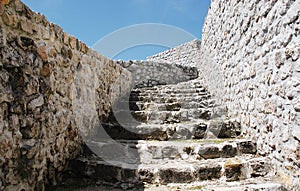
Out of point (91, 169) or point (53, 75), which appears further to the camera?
point (91, 169)

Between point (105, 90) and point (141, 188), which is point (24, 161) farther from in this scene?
point (105, 90)

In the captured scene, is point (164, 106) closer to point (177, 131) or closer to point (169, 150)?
point (177, 131)

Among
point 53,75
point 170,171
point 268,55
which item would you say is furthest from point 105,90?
point 268,55

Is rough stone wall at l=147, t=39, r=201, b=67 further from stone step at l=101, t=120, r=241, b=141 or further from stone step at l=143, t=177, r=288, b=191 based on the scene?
stone step at l=143, t=177, r=288, b=191

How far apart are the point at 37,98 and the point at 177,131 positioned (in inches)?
67.9

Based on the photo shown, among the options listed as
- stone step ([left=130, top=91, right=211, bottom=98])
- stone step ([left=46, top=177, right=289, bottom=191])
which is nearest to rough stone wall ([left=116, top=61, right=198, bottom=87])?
stone step ([left=130, top=91, right=211, bottom=98])

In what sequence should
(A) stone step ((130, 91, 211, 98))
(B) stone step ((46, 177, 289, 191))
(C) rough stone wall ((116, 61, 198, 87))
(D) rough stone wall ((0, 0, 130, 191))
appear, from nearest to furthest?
(D) rough stone wall ((0, 0, 130, 191)), (B) stone step ((46, 177, 289, 191)), (A) stone step ((130, 91, 211, 98)), (C) rough stone wall ((116, 61, 198, 87))

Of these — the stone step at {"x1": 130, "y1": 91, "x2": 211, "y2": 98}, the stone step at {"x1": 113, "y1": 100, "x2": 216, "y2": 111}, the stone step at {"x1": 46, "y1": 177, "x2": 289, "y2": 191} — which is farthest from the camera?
the stone step at {"x1": 130, "y1": 91, "x2": 211, "y2": 98}

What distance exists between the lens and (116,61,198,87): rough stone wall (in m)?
6.86

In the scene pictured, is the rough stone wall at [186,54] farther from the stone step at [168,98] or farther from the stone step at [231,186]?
the stone step at [231,186]

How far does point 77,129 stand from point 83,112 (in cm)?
23

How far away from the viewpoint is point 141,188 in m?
2.08

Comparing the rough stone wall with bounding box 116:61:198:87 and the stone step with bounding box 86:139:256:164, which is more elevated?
the rough stone wall with bounding box 116:61:198:87

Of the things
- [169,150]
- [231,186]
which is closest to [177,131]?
[169,150]
